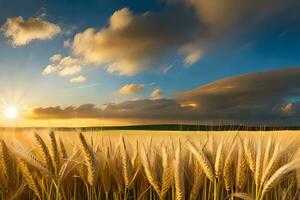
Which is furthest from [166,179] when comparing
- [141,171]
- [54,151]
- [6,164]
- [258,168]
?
[6,164]

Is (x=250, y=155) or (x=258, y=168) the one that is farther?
(x=250, y=155)

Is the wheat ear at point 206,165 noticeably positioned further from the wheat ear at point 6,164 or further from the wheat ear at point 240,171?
the wheat ear at point 6,164

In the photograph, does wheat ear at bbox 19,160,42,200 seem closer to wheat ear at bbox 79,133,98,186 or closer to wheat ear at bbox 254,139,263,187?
wheat ear at bbox 79,133,98,186

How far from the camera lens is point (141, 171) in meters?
2.30

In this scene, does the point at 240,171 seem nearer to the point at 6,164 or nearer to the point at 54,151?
the point at 54,151

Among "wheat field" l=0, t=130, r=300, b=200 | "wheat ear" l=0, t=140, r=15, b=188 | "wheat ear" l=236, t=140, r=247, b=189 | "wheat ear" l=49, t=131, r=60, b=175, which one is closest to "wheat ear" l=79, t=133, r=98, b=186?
"wheat field" l=0, t=130, r=300, b=200

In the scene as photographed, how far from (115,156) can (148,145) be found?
23 cm

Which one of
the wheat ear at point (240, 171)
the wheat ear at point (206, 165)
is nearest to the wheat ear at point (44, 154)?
the wheat ear at point (206, 165)

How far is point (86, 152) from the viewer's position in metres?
1.88

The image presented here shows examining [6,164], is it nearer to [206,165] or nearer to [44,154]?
[44,154]

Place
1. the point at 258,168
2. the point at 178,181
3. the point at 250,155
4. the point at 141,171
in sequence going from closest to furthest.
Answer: the point at 178,181 → the point at 258,168 → the point at 250,155 → the point at 141,171

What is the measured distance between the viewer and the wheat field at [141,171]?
1.96 metres

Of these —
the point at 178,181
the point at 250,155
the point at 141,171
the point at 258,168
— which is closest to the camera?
the point at 178,181

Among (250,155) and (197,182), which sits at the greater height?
(250,155)
